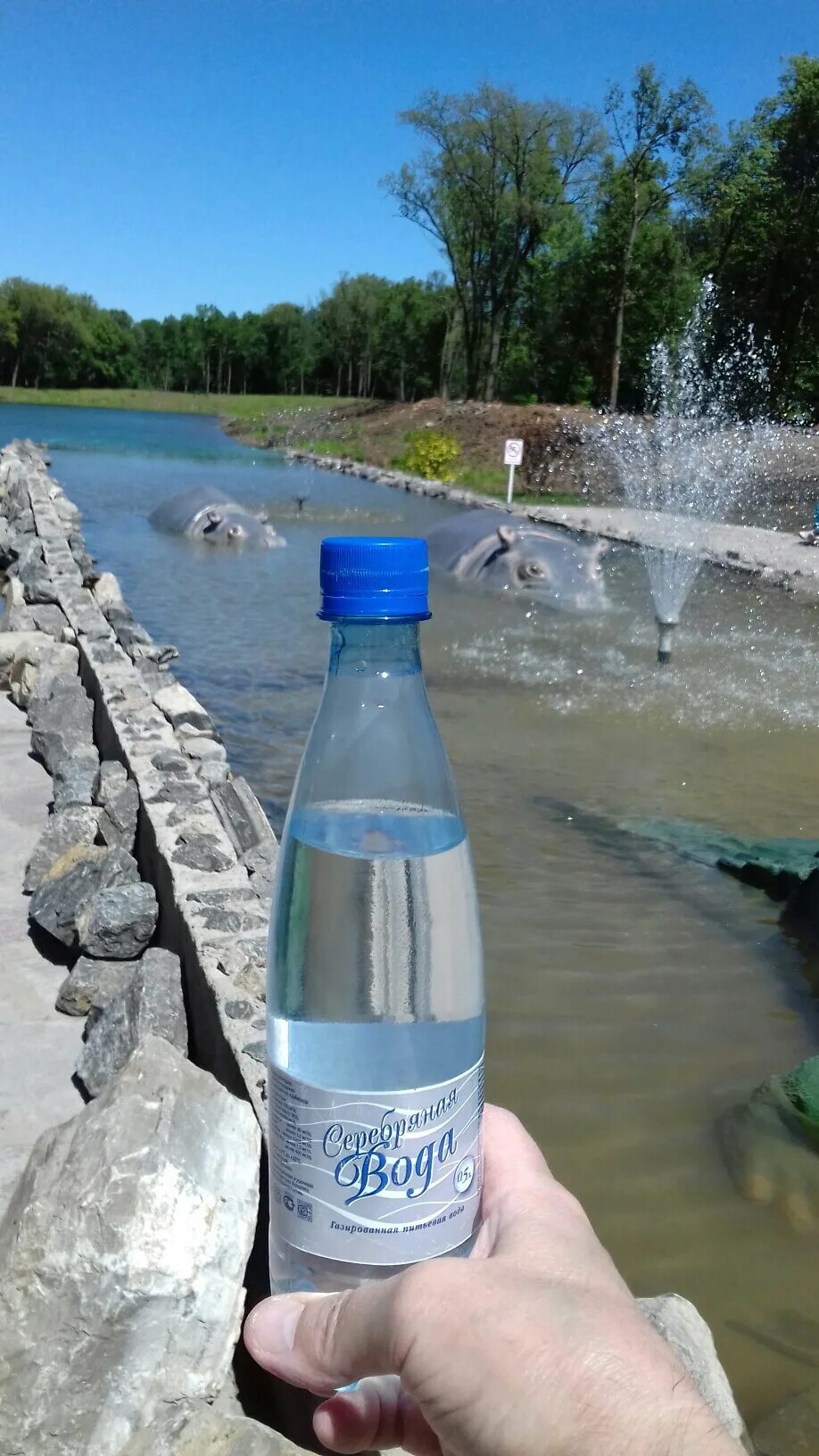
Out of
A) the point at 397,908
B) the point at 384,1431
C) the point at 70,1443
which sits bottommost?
the point at 70,1443

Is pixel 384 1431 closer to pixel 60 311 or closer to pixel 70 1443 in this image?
pixel 70 1443

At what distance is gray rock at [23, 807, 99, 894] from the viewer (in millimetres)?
4910

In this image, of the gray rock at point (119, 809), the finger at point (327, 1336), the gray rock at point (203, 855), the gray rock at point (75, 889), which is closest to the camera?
the finger at point (327, 1336)

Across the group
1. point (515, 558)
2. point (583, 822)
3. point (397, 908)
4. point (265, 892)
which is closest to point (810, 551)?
point (515, 558)

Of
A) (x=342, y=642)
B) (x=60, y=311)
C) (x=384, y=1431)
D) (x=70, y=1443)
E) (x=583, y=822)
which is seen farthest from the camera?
(x=60, y=311)

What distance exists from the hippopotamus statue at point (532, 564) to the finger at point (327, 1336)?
12.4 metres

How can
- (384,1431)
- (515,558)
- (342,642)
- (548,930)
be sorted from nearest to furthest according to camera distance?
(384,1431) → (342,642) → (548,930) → (515,558)

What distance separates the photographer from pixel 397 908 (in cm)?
156

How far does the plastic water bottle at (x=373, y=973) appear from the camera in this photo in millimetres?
1394

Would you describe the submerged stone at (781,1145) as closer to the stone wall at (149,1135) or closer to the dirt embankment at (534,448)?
the stone wall at (149,1135)

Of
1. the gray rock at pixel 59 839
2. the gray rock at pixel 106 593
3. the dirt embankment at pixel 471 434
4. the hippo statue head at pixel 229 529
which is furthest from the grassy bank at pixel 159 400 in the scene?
the gray rock at pixel 59 839

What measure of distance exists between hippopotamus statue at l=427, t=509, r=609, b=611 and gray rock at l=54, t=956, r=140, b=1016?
10.1 m

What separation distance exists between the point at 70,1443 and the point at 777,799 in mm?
5994

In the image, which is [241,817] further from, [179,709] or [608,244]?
[608,244]
